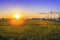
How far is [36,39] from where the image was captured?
10.6 metres

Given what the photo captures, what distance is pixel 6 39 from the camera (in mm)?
10836

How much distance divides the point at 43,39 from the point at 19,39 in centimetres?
162

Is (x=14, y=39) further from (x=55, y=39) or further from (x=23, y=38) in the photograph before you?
(x=55, y=39)

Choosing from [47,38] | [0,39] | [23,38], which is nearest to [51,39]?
[47,38]

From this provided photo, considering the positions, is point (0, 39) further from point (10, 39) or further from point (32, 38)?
point (32, 38)

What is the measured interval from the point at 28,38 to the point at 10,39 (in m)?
1.22

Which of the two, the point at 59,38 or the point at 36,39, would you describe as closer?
the point at 36,39

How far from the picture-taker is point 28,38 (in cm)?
1067

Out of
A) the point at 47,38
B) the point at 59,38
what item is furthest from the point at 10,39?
the point at 59,38

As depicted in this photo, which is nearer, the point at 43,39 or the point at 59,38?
the point at 43,39

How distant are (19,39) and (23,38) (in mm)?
322

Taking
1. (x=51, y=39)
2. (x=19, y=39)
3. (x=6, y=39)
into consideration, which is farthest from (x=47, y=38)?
(x=6, y=39)

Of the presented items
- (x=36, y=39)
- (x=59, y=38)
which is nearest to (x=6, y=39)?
(x=36, y=39)

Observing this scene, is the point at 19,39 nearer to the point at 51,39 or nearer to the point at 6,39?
the point at 6,39
